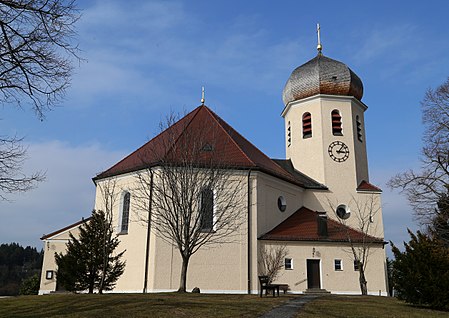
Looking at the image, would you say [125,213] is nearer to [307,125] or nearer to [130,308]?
[130,308]

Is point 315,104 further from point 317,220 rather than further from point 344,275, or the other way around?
point 344,275

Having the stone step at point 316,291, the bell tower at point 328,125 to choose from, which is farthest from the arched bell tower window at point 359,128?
the stone step at point 316,291

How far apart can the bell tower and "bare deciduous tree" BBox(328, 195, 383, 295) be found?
1298 millimetres

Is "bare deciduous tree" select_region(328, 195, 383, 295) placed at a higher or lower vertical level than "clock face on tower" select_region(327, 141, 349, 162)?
lower

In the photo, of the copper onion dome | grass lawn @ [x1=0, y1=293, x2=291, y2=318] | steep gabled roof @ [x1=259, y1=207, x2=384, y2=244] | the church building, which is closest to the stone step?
the church building

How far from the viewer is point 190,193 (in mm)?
19516

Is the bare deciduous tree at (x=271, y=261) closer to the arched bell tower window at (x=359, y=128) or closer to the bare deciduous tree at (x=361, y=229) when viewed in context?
the bare deciduous tree at (x=361, y=229)

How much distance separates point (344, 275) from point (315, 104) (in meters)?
11.6

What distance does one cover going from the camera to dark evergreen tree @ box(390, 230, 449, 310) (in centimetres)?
1555

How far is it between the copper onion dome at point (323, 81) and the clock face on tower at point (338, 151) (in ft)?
11.8

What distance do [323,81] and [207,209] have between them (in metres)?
13.9

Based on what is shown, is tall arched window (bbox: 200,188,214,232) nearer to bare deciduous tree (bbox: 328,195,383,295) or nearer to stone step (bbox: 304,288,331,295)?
stone step (bbox: 304,288,331,295)

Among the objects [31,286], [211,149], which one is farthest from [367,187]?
[31,286]

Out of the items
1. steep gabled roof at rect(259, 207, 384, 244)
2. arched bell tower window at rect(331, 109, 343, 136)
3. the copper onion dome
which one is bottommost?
steep gabled roof at rect(259, 207, 384, 244)
